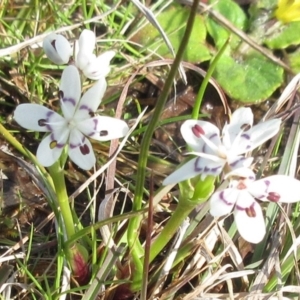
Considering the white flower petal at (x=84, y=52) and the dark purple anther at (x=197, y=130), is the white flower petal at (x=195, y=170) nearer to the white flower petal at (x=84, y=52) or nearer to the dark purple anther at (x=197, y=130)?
the dark purple anther at (x=197, y=130)

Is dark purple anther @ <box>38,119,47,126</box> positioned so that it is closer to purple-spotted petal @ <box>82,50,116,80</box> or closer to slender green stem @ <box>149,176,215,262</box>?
purple-spotted petal @ <box>82,50,116,80</box>

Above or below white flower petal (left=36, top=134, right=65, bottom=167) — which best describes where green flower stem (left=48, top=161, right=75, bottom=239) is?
below

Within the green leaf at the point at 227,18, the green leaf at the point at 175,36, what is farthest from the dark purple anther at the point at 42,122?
the green leaf at the point at 227,18

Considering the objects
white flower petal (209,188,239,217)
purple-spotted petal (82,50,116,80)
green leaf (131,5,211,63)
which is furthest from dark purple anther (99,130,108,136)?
Result: green leaf (131,5,211,63)

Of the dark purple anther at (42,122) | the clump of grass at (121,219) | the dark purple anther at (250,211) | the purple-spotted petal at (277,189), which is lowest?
the clump of grass at (121,219)

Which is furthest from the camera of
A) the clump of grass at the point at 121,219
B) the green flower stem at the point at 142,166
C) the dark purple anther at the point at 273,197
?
the clump of grass at the point at 121,219
